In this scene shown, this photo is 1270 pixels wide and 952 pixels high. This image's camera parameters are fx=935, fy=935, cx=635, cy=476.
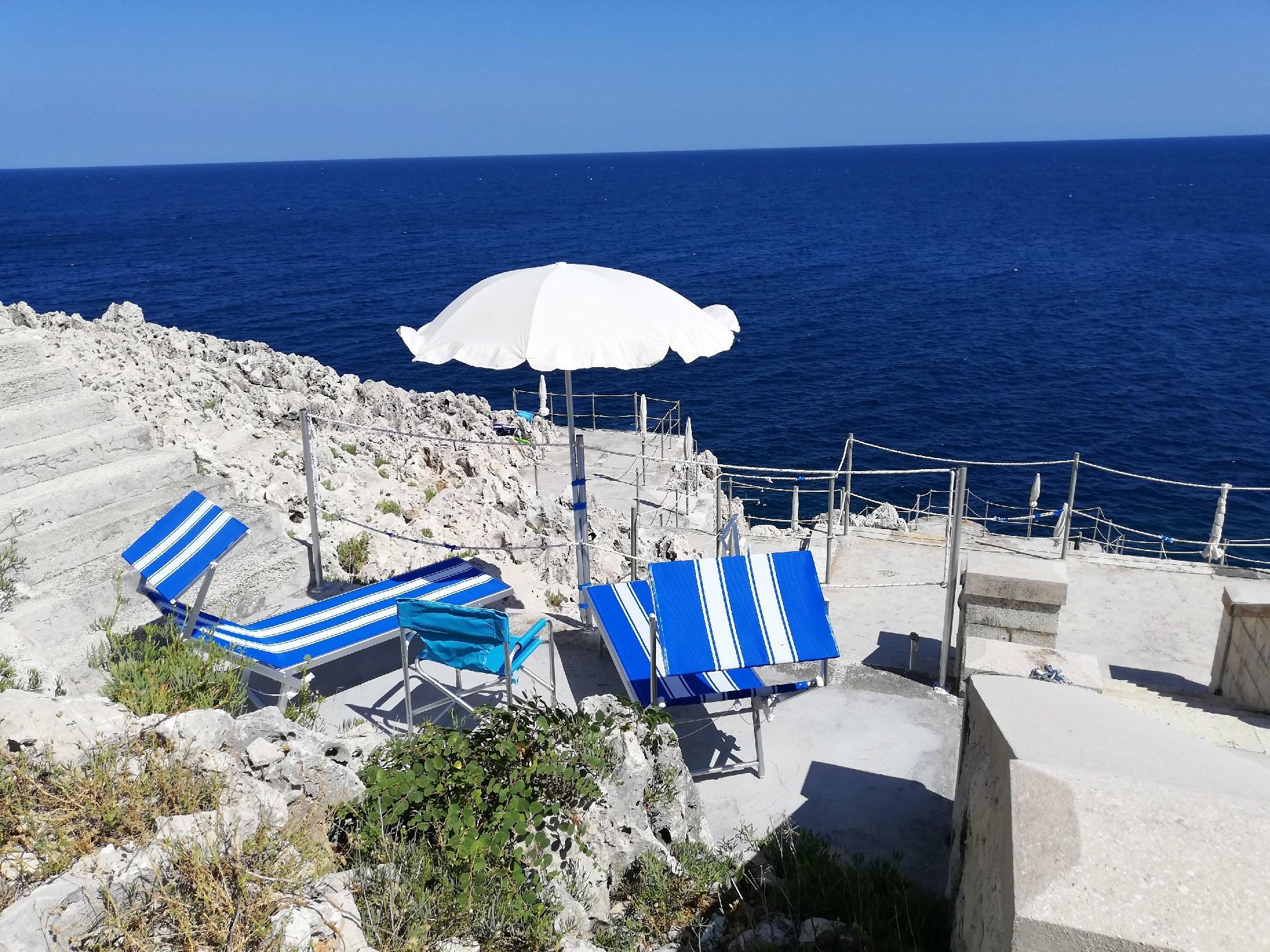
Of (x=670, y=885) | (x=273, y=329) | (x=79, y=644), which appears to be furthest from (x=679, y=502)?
(x=273, y=329)

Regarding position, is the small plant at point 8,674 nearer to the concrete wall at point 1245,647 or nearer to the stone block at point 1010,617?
the stone block at point 1010,617

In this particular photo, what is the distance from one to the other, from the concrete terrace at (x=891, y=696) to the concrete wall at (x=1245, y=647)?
202mm

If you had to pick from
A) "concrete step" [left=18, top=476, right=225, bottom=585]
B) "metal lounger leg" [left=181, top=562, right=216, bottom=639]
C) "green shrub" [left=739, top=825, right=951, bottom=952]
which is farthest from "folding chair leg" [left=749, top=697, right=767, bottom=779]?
"concrete step" [left=18, top=476, right=225, bottom=585]

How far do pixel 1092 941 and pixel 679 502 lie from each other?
677 inches

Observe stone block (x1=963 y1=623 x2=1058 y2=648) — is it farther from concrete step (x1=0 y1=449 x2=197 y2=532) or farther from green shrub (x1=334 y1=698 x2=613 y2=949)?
concrete step (x1=0 y1=449 x2=197 y2=532)

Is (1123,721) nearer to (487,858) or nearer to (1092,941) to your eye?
(1092,941)

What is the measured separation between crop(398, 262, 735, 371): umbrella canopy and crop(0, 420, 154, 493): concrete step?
270cm

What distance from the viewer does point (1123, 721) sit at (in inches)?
161

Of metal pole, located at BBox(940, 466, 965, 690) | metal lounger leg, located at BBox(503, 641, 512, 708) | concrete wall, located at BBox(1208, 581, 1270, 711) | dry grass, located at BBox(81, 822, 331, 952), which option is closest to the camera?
dry grass, located at BBox(81, 822, 331, 952)

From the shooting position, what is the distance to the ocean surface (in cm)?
3541

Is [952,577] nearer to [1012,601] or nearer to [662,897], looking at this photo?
[1012,601]

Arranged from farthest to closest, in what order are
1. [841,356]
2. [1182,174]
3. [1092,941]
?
[1182,174] → [841,356] → [1092,941]

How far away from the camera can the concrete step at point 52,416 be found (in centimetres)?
762

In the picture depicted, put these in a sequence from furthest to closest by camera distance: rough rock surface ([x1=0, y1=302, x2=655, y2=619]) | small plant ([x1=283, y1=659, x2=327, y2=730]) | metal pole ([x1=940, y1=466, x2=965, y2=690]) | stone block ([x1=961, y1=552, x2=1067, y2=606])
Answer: rough rock surface ([x1=0, y1=302, x2=655, y2=619])
stone block ([x1=961, y1=552, x2=1067, y2=606])
metal pole ([x1=940, y1=466, x2=965, y2=690])
small plant ([x1=283, y1=659, x2=327, y2=730])
